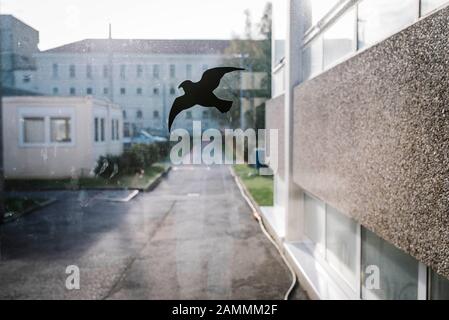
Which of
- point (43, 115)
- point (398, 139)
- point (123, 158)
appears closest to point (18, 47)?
point (398, 139)

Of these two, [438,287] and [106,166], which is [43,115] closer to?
[106,166]

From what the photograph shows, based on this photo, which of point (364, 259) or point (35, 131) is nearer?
point (364, 259)

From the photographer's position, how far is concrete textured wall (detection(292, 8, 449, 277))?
190cm

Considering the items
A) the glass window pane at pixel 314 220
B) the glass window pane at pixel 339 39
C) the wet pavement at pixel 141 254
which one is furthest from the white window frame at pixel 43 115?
the glass window pane at pixel 339 39

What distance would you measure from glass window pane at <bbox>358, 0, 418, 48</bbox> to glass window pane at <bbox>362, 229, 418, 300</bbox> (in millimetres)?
1645

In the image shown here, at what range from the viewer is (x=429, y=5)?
2.22m

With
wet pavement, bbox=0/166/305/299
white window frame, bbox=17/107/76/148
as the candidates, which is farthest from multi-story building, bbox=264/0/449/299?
white window frame, bbox=17/107/76/148

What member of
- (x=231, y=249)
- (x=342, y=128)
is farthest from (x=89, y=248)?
(x=342, y=128)

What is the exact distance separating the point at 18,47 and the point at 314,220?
4559 mm

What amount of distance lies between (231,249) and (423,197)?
4686mm

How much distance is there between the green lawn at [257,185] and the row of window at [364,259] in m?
3.93

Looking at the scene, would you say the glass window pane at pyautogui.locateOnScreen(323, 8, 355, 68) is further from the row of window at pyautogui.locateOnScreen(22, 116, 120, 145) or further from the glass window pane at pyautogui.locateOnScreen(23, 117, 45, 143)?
the glass window pane at pyautogui.locateOnScreen(23, 117, 45, 143)

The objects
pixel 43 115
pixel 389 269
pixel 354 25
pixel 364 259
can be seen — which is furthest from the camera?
pixel 43 115
